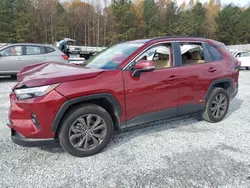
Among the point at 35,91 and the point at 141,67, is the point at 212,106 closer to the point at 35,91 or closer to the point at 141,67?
the point at 141,67

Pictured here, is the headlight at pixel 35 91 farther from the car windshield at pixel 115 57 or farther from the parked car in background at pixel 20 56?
the parked car in background at pixel 20 56

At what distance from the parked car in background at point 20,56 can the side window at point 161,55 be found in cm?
605

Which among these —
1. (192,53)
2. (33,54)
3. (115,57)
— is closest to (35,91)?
(115,57)

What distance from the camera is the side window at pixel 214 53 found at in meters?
3.92

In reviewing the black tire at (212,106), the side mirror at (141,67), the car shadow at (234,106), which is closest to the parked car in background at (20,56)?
the side mirror at (141,67)

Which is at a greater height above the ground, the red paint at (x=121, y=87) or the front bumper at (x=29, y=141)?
the red paint at (x=121, y=87)

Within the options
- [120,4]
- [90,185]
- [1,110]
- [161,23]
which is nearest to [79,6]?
[120,4]

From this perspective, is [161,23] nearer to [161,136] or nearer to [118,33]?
[118,33]

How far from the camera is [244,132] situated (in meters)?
3.68

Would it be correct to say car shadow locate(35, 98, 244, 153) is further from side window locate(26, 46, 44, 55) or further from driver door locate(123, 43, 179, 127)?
side window locate(26, 46, 44, 55)

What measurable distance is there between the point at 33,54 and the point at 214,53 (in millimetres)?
6928

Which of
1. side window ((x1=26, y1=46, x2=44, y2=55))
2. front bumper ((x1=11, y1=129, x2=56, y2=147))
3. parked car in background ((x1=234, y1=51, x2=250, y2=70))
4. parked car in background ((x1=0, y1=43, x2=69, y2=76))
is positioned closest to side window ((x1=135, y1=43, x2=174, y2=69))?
front bumper ((x1=11, y1=129, x2=56, y2=147))

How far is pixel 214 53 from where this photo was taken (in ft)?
13.0

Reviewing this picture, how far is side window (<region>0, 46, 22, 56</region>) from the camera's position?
775cm
